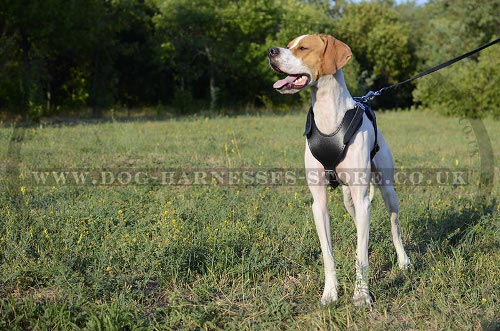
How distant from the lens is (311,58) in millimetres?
3457

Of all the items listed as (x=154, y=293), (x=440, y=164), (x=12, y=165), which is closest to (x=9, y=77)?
(x=12, y=165)

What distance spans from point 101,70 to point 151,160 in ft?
49.5

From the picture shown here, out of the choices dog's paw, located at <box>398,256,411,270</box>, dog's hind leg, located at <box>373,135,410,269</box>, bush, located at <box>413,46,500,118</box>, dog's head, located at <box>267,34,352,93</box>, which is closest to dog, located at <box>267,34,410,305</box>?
dog's head, located at <box>267,34,352,93</box>

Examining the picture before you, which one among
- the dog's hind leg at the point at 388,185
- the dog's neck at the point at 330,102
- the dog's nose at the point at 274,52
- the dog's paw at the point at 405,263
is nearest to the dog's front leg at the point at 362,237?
the dog's neck at the point at 330,102

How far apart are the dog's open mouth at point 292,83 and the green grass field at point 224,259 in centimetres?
144

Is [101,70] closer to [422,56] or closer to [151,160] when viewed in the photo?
[151,160]

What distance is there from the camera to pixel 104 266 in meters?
3.95

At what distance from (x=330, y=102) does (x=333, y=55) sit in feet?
1.13

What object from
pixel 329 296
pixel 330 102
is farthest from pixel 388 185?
pixel 329 296

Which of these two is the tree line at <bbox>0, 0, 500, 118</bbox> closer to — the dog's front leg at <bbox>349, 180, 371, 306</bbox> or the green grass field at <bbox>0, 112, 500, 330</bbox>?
the green grass field at <bbox>0, 112, 500, 330</bbox>

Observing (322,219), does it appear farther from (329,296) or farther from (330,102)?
(330,102)

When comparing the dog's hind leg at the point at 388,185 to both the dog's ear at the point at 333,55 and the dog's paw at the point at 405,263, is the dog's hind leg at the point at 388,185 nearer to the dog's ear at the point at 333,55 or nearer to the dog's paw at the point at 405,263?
the dog's paw at the point at 405,263

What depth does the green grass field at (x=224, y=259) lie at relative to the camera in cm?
329

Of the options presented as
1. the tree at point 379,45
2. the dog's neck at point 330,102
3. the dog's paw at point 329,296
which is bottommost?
the dog's paw at point 329,296
